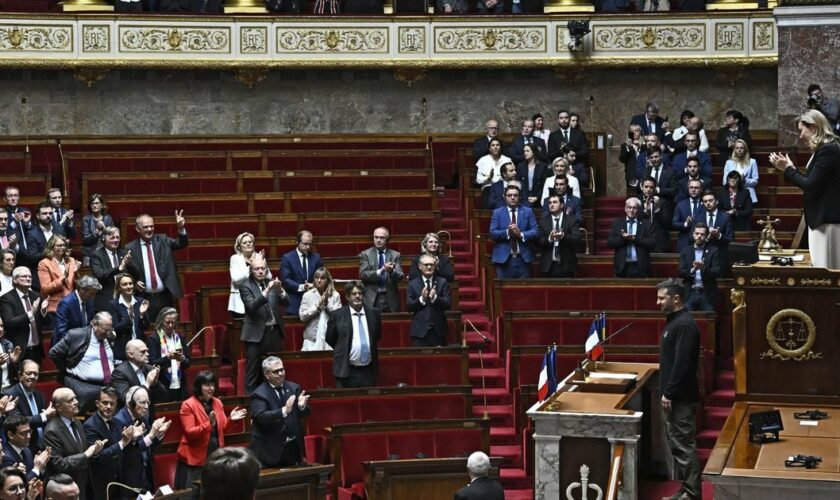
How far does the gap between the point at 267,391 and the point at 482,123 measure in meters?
7.16

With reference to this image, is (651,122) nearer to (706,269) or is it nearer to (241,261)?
(706,269)

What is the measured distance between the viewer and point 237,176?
11.1 m

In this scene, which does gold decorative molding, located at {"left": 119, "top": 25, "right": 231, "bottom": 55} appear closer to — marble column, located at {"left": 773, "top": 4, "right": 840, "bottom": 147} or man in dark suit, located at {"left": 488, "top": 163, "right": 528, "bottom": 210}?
man in dark suit, located at {"left": 488, "top": 163, "right": 528, "bottom": 210}

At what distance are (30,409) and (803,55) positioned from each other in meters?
7.53

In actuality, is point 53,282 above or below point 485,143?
below

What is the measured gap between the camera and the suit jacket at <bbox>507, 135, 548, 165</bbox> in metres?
10.7

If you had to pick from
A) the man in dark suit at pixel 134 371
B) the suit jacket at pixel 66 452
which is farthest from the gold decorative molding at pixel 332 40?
the suit jacket at pixel 66 452

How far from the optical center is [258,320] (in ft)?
26.6

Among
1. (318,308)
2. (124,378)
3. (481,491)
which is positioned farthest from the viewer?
(318,308)

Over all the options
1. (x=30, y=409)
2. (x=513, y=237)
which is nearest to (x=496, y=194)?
(x=513, y=237)

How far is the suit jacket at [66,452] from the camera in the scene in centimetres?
596

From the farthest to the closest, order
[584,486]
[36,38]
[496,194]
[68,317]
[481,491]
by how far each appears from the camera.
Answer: [36,38]
[496,194]
[68,317]
[584,486]
[481,491]

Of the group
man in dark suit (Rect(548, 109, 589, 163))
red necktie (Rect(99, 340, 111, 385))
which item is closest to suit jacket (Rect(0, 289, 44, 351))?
red necktie (Rect(99, 340, 111, 385))

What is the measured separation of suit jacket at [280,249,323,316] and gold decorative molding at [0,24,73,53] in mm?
5034
